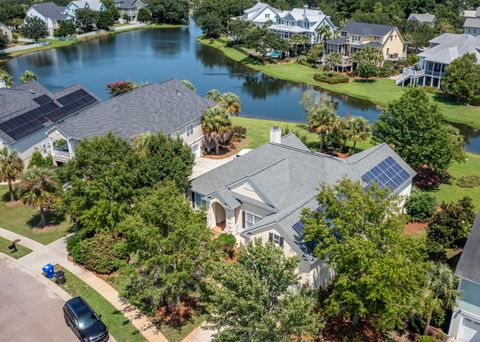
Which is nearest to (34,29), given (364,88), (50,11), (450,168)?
(50,11)

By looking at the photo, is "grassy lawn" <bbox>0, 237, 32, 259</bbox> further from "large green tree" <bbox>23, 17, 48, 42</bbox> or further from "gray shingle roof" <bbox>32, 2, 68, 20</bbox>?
"gray shingle roof" <bbox>32, 2, 68, 20</bbox>

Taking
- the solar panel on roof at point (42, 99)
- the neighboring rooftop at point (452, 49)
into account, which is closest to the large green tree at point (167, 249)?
the solar panel on roof at point (42, 99)

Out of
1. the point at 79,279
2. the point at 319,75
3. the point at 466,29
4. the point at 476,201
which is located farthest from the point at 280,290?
the point at 466,29

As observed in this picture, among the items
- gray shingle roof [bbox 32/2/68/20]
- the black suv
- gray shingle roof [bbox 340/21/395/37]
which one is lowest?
the black suv

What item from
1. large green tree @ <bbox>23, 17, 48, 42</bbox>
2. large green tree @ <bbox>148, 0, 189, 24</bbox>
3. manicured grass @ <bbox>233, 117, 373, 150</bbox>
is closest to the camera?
manicured grass @ <bbox>233, 117, 373, 150</bbox>

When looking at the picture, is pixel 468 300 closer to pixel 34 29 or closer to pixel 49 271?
pixel 49 271

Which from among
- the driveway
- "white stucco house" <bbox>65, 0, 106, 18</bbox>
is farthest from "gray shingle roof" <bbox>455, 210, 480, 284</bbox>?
"white stucco house" <bbox>65, 0, 106, 18</bbox>
